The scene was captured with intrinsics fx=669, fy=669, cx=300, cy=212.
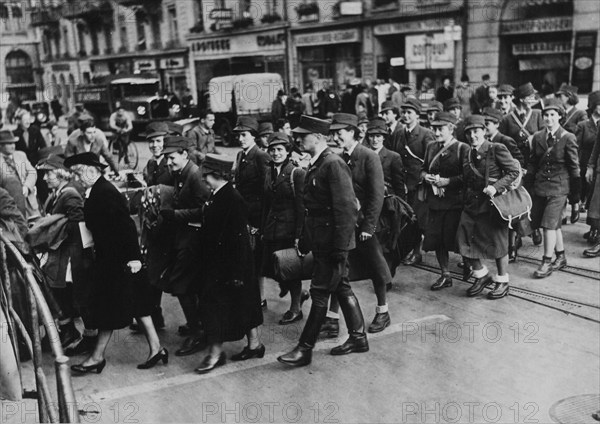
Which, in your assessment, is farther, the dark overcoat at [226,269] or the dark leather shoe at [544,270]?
the dark leather shoe at [544,270]

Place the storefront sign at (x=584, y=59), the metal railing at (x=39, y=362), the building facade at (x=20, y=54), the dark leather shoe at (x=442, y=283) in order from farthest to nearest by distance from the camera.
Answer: the building facade at (x=20, y=54)
the storefront sign at (x=584, y=59)
the dark leather shoe at (x=442, y=283)
the metal railing at (x=39, y=362)

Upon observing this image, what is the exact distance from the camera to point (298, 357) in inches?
223

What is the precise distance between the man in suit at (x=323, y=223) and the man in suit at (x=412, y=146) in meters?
2.95

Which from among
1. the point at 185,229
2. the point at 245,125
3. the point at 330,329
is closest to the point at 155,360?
the point at 185,229

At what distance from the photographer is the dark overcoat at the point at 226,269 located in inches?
220

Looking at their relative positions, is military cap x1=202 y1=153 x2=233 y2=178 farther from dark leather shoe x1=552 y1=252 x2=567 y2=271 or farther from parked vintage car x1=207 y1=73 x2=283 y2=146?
parked vintage car x1=207 y1=73 x2=283 y2=146

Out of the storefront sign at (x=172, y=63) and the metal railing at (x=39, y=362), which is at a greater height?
the storefront sign at (x=172, y=63)

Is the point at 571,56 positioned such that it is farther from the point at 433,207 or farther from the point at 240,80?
the point at 433,207

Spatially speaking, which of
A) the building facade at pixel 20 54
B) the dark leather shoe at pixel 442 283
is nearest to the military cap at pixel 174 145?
the dark leather shoe at pixel 442 283

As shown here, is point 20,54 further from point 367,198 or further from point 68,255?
point 367,198

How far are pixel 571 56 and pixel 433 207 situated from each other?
45.8ft

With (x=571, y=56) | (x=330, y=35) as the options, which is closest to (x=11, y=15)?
(x=330, y=35)

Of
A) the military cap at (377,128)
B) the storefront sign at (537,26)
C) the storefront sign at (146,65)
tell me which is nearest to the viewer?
the military cap at (377,128)

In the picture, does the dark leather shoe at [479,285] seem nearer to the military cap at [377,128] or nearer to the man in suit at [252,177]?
the military cap at [377,128]
